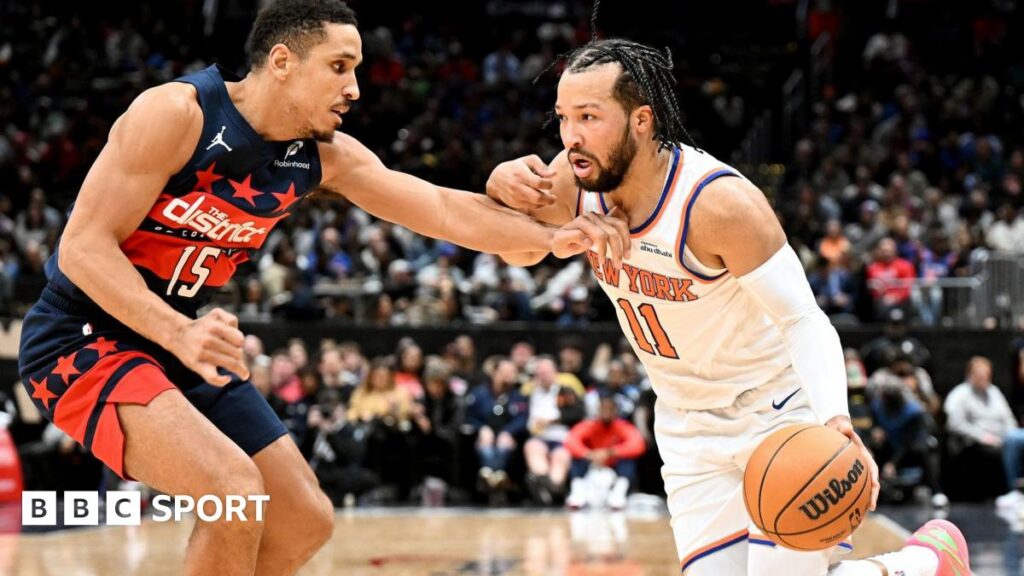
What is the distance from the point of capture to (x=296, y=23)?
14.6ft

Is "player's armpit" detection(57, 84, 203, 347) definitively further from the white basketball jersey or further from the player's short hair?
the white basketball jersey

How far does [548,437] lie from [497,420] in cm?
56

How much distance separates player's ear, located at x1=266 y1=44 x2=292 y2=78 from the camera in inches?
175

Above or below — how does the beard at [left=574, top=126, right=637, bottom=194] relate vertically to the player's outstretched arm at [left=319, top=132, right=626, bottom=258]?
above

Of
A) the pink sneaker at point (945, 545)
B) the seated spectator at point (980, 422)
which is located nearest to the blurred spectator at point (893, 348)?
the seated spectator at point (980, 422)

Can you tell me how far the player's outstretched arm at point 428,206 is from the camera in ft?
16.0

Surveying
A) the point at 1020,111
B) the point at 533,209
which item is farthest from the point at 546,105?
the point at 533,209

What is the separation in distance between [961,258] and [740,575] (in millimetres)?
11446

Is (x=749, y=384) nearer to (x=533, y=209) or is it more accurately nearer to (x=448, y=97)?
(x=533, y=209)

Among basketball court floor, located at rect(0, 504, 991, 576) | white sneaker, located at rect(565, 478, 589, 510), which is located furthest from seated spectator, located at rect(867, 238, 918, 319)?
white sneaker, located at rect(565, 478, 589, 510)

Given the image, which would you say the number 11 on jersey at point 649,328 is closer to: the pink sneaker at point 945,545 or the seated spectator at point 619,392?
the pink sneaker at point 945,545

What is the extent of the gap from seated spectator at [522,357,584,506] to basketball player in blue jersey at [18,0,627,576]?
7.56 meters

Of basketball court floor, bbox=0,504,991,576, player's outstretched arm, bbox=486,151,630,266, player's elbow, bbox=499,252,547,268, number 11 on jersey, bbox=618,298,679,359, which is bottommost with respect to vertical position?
basketball court floor, bbox=0,504,991,576

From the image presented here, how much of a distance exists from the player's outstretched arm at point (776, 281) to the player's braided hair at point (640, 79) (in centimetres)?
36
